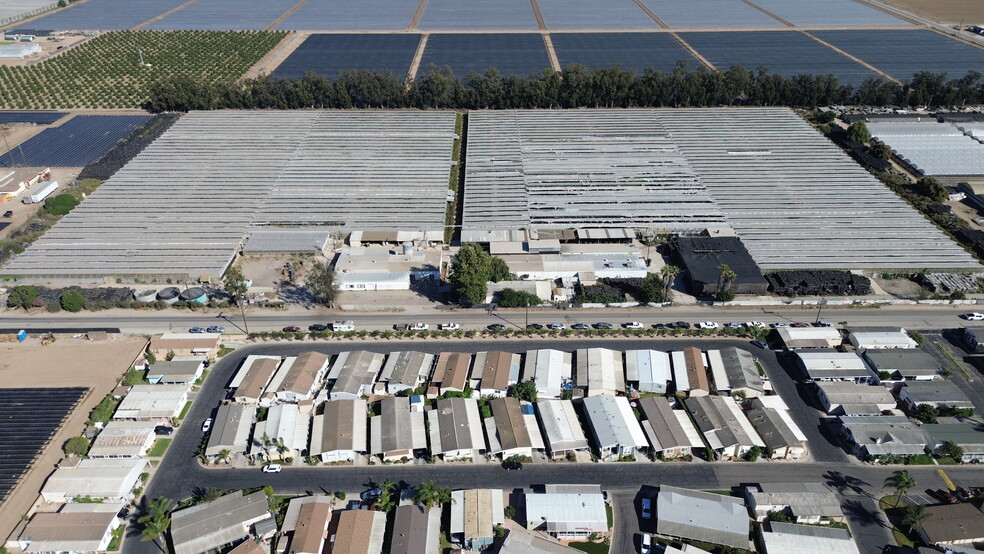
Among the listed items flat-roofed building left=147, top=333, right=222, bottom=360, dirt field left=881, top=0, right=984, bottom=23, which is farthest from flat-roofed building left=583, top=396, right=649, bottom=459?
dirt field left=881, top=0, right=984, bottom=23

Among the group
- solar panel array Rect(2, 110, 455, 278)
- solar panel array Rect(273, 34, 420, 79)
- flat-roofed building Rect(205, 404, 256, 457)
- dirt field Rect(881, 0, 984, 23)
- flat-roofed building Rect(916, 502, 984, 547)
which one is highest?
dirt field Rect(881, 0, 984, 23)

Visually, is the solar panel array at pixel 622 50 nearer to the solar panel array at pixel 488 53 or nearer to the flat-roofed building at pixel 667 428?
the solar panel array at pixel 488 53

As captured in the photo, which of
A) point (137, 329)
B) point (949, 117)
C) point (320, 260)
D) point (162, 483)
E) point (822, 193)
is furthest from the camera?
point (949, 117)

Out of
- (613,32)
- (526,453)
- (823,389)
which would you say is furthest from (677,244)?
(613,32)

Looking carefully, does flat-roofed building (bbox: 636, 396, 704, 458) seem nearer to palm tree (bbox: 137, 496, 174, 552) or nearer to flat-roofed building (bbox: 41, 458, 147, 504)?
palm tree (bbox: 137, 496, 174, 552)

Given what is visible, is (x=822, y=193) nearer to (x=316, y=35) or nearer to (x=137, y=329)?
(x=137, y=329)

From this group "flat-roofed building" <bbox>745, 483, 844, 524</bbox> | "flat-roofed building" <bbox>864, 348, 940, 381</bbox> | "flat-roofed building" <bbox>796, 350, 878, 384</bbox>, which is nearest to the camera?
"flat-roofed building" <bbox>745, 483, 844, 524</bbox>

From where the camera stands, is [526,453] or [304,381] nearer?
[526,453]
